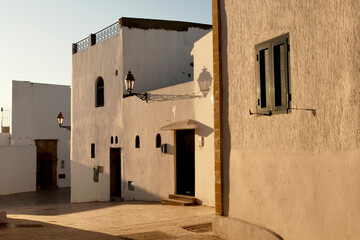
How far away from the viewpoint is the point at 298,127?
588 cm

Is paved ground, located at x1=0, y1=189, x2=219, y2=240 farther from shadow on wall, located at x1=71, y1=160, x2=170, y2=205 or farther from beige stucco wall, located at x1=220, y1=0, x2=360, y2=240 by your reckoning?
shadow on wall, located at x1=71, y1=160, x2=170, y2=205

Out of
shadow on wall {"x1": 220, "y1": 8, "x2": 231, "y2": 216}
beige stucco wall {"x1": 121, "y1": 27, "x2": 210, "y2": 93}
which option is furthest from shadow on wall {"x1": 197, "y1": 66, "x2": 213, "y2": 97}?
beige stucco wall {"x1": 121, "y1": 27, "x2": 210, "y2": 93}

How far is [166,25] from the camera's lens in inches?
665

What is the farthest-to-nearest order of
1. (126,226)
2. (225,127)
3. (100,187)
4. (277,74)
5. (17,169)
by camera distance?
1. (17,169)
2. (100,187)
3. (126,226)
4. (225,127)
5. (277,74)

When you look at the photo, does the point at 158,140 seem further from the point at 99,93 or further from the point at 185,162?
the point at 99,93

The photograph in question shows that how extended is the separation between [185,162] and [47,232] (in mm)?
5363

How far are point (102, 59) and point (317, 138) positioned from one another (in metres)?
13.8

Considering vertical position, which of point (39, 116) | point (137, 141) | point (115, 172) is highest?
point (39, 116)

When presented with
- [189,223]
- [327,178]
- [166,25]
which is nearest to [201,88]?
[189,223]

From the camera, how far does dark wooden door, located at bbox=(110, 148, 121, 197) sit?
671 inches

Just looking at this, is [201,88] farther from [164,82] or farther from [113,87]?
[113,87]

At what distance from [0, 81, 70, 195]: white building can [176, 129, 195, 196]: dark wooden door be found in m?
17.2

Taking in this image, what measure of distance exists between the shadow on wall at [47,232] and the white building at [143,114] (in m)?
4.03

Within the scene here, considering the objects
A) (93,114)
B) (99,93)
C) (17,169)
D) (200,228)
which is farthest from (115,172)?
(17,169)
